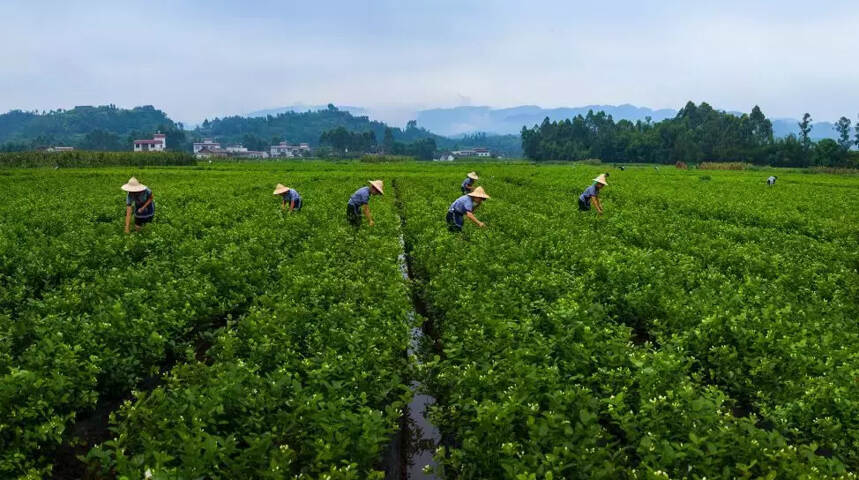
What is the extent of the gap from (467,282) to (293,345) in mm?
3985

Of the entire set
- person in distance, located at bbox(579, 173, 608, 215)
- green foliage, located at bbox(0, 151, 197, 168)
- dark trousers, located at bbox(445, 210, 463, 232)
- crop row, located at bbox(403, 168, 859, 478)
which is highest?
green foliage, located at bbox(0, 151, 197, 168)

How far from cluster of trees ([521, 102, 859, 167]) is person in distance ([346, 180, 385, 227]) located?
9316 centimetres

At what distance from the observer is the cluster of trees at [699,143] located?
9056 centimetres

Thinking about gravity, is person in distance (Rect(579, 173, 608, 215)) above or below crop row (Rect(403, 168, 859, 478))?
above

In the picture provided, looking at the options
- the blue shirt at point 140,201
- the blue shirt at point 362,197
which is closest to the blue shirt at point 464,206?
the blue shirt at point 362,197

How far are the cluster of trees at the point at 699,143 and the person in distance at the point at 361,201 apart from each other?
306 feet

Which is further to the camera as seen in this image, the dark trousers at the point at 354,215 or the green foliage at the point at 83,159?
the green foliage at the point at 83,159

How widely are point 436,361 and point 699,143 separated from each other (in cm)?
12699

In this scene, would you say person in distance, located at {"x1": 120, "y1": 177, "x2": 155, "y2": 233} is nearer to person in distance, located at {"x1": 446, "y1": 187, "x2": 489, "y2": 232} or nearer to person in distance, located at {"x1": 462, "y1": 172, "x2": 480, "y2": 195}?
person in distance, located at {"x1": 446, "y1": 187, "x2": 489, "y2": 232}

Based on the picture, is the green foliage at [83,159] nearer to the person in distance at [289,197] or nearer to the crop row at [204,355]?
the person in distance at [289,197]

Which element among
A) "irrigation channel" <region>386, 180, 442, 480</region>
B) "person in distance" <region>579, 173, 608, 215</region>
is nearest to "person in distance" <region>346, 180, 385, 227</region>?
"person in distance" <region>579, 173, 608, 215</region>

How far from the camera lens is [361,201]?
1566cm

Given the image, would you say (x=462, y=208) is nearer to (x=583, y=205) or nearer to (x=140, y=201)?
(x=583, y=205)

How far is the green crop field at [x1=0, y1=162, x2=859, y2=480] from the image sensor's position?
14.5 ft
